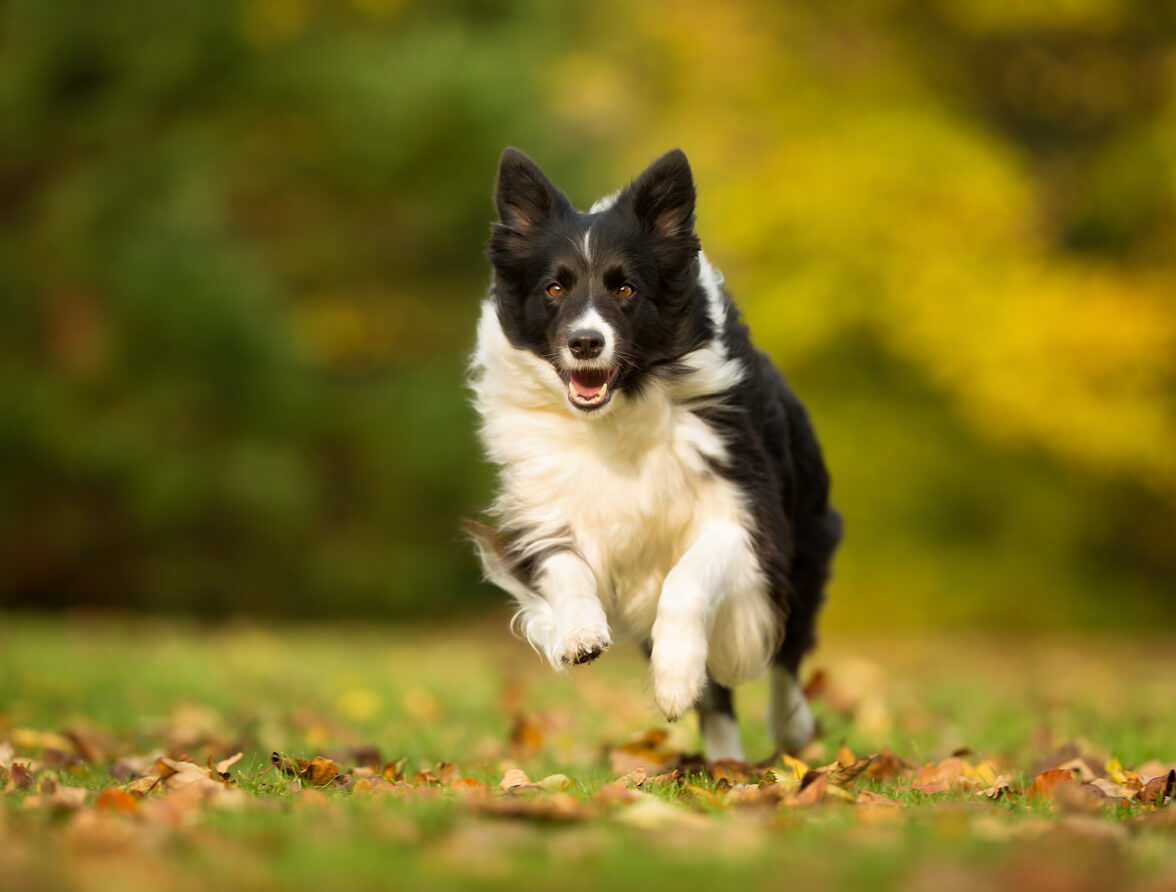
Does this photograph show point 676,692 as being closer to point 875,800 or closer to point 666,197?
point 875,800

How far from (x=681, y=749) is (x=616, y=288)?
200 cm

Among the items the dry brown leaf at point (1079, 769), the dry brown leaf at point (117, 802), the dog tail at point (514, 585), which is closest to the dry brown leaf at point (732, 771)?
the dog tail at point (514, 585)

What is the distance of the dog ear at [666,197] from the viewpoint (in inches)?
200

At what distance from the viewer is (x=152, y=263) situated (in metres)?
14.3

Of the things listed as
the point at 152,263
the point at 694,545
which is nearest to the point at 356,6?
the point at 152,263

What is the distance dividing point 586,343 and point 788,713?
1.94m

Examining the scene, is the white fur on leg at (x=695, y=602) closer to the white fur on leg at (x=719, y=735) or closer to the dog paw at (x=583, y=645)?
the dog paw at (x=583, y=645)

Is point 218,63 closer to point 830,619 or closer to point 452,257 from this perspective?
point 452,257

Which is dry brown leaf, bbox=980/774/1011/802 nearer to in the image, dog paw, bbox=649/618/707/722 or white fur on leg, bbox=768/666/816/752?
dog paw, bbox=649/618/707/722

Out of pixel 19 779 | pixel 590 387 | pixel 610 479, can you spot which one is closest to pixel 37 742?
pixel 19 779

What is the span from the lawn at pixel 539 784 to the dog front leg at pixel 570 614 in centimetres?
40

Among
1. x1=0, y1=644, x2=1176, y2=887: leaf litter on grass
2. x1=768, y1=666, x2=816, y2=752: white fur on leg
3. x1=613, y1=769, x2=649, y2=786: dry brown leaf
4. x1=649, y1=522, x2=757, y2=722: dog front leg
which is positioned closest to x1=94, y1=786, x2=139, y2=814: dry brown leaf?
x1=0, y1=644, x2=1176, y2=887: leaf litter on grass

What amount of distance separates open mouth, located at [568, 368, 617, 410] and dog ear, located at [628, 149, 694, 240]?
1.98ft

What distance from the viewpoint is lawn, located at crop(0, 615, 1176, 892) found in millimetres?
2682
